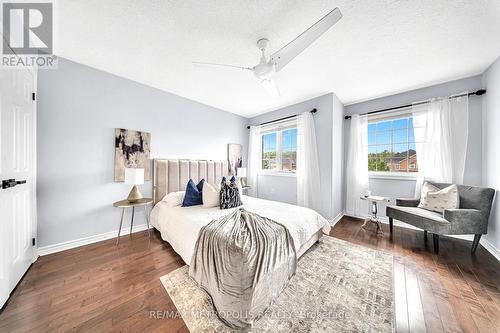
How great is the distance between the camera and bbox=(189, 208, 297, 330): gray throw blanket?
1286mm

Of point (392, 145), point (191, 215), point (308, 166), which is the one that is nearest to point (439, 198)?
point (392, 145)

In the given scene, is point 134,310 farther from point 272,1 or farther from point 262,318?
point 272,1

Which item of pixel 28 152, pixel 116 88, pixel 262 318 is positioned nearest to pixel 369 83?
pixel 262 318

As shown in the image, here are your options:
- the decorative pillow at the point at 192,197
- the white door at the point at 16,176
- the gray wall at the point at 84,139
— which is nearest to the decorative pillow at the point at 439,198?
the decorative pillow at the point at 192,197

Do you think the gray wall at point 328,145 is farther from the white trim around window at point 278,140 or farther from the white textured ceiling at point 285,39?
the white textured ceiling at point 285,39

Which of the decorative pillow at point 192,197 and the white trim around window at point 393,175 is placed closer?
the decorative pillow at point 192,197

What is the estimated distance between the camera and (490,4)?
145 cm

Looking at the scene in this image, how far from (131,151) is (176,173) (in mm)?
806

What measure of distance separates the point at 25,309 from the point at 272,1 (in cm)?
337

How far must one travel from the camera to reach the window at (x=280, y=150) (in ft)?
13.5

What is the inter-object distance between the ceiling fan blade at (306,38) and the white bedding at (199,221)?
1791 mm

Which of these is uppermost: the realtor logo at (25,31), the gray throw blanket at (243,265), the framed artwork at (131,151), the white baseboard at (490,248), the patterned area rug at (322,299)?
the realtor logo at (25,31)

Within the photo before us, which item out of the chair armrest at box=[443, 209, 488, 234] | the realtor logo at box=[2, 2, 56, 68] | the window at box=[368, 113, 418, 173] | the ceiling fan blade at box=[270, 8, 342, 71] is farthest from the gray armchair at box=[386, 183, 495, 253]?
the realtor logo at box=[2, 2, 56, 68]

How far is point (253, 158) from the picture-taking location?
4.66m
